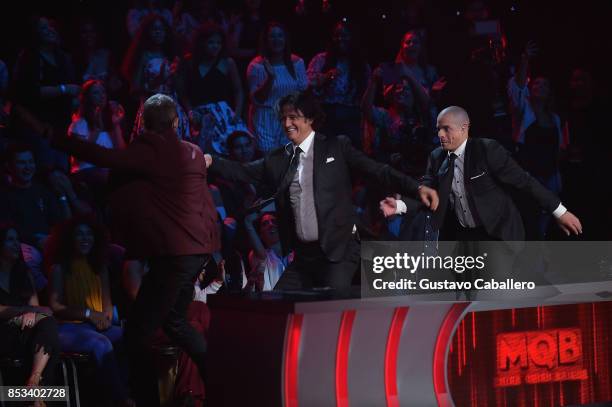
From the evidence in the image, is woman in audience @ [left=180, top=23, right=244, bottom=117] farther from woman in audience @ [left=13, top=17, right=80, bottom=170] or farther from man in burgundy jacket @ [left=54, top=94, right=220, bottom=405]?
man in burgundy jacket @ [left=54, top=94, right=220, bottom=405]

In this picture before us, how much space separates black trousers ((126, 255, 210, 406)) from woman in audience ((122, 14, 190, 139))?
91.1 inches

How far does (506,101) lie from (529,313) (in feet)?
11.7

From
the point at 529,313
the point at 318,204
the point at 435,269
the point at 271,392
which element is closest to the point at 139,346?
the point at 271,392

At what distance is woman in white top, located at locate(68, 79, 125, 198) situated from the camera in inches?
223

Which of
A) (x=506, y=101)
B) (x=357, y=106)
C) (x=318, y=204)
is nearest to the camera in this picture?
(x=318, y=204)

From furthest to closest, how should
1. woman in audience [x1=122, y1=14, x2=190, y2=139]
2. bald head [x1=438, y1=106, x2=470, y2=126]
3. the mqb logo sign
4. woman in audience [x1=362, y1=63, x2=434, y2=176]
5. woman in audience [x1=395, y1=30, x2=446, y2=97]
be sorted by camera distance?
1. woman in audience [x1=395, y1=30, x2=446, y2=97]
2. woman in audience [x1=362, y1=63, x2=434, y2=176]
3. woman in audience [x1=122, y1=14, x2=190, y2=139]
4. bald head [x1=438, y1=106, x2=470, y2=126]
5. the mqb logo sign

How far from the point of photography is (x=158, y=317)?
3590 mm

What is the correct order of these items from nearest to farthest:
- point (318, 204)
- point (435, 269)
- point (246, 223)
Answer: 1. point (318, 204)
2. point (435, 269)
3. point (246, 223)

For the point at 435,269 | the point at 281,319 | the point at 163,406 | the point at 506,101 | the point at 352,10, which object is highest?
the point at 352,10

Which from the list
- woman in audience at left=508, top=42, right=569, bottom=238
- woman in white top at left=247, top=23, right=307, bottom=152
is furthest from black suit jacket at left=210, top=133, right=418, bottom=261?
woman in audience at left=508, top=42, right=569, bottom=238

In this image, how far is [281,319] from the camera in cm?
348

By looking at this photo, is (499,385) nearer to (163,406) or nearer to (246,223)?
(163,406)

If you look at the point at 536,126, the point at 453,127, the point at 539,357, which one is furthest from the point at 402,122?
the point at 539,357

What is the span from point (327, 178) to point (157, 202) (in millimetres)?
1204
